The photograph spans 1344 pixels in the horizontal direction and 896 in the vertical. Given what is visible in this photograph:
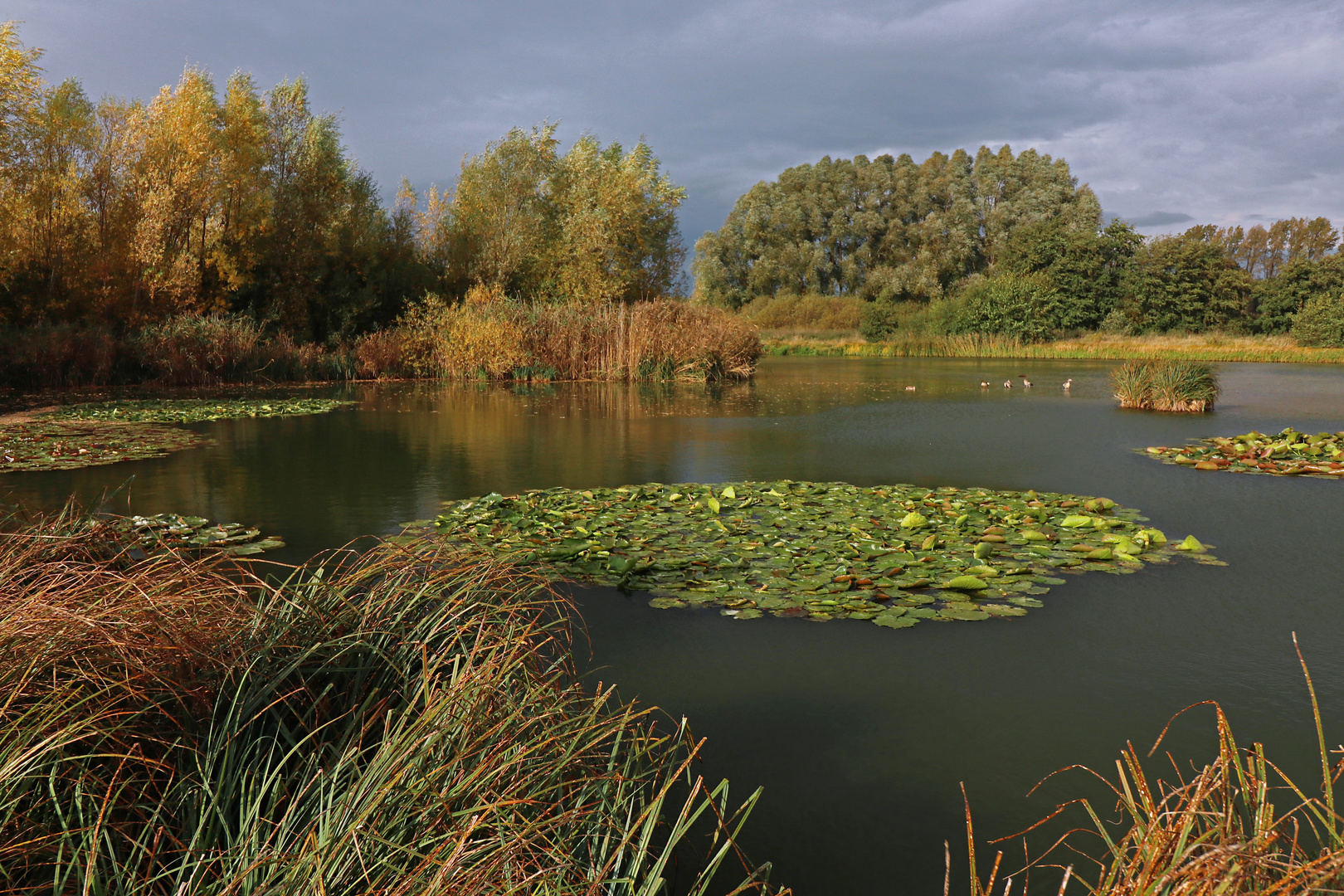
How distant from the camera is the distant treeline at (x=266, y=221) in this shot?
65.4 ft

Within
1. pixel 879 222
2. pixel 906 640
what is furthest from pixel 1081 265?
pixel 906 640

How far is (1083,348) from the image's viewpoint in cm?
3791

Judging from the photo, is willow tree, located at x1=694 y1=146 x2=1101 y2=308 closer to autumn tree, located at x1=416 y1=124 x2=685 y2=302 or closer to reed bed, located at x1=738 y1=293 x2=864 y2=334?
reed bed, located at x1=738 y1=293 x2=864 y2=334

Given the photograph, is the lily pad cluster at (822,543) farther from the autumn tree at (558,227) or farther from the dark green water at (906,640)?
the autumn tree at (558,227)

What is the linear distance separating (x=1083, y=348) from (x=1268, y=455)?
1244 inches

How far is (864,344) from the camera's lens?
147 feet

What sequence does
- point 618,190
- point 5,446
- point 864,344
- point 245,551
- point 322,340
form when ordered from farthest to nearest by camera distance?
point 864,344 < point 618,190 < point 322,340 < point 5,446 < point 245,551

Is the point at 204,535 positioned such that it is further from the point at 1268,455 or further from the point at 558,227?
the point at 558,227

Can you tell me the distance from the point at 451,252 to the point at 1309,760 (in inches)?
1099

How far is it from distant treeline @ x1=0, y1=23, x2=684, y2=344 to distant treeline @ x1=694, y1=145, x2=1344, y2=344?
80.1 feet

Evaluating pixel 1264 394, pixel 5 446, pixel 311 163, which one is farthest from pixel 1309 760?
pixel 311 163

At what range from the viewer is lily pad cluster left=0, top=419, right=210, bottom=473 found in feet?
27.3

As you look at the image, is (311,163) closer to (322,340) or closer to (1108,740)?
(322,340)

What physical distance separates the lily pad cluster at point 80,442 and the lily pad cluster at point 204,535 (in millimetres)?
3236
